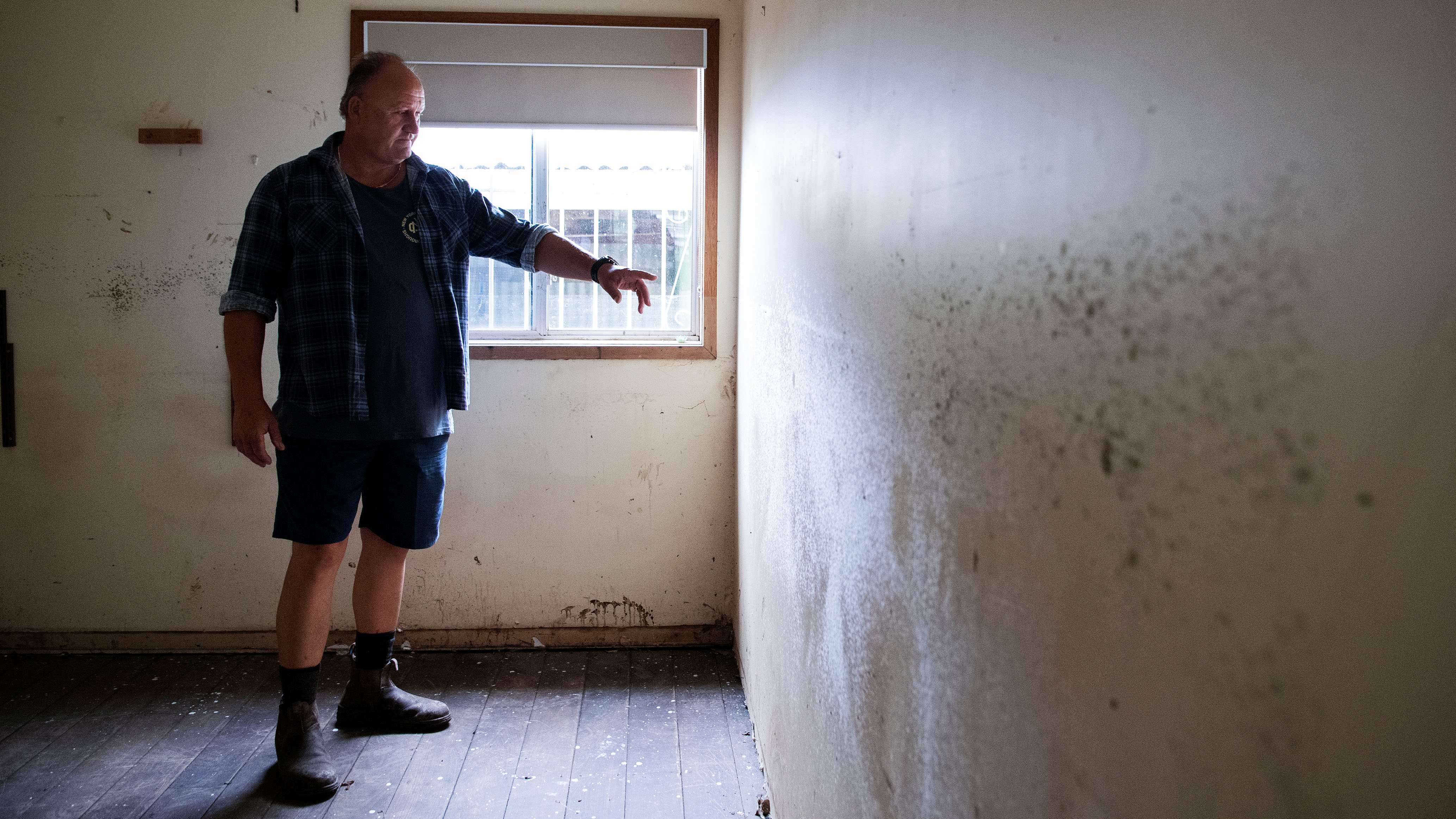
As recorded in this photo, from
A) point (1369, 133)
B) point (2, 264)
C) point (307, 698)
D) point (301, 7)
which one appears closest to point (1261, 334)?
point (1369, 133)

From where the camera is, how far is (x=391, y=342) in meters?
2.20

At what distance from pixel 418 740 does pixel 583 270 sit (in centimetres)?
125

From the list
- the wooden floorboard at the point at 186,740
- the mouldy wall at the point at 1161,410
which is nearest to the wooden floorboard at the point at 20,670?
the wooden floorboard at the point at 186,740

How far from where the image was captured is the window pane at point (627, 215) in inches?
117

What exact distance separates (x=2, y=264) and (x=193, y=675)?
4.38ft

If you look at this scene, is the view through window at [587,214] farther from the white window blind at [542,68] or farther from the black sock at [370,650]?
the black sock at [370,650]

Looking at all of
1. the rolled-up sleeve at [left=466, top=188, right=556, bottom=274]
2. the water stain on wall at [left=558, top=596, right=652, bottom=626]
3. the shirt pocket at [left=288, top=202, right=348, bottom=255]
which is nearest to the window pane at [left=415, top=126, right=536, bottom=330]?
the rolled-up sleeve at [left=466, top=188, right=556, bottom=274]

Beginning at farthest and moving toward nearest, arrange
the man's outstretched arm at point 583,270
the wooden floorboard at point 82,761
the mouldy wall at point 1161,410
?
the man's outstretched arm at point 583,270
the wooden floorboard at point 82,761
the mouldy wall at point 1161,410

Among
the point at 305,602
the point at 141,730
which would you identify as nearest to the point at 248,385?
the point at 305,602

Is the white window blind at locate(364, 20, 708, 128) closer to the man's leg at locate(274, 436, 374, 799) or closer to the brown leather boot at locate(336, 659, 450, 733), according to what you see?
the man's leg at locate(274, 436, 374, 799)

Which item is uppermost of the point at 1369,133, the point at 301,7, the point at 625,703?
the point at 301,7

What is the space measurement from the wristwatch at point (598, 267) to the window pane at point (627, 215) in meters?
0.53

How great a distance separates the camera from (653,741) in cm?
240

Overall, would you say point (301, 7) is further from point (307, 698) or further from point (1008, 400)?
point (1008, 400)
